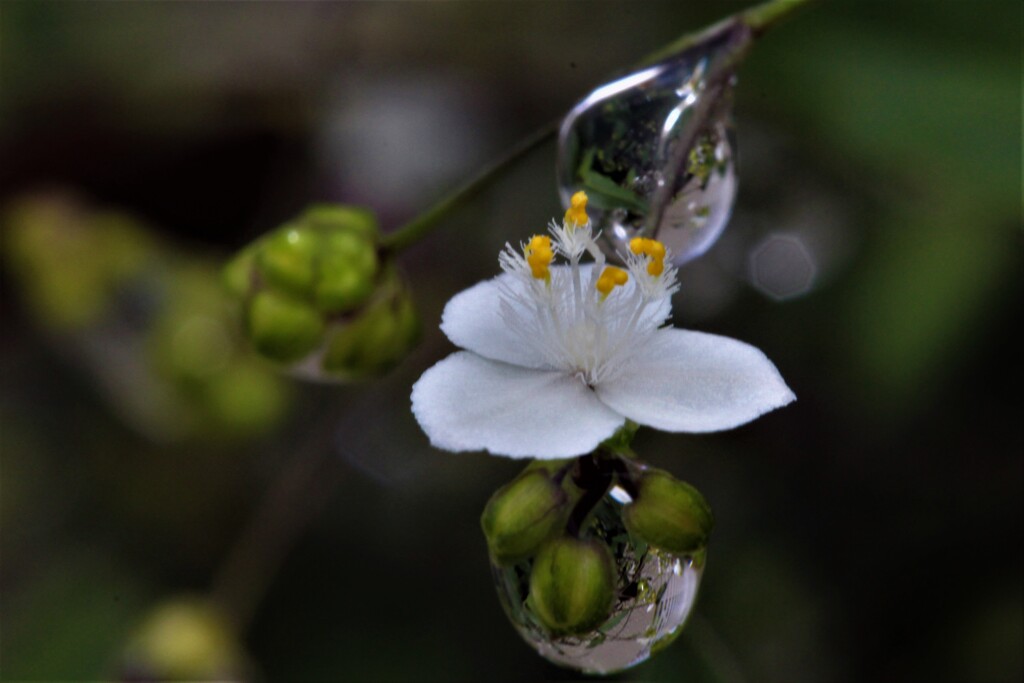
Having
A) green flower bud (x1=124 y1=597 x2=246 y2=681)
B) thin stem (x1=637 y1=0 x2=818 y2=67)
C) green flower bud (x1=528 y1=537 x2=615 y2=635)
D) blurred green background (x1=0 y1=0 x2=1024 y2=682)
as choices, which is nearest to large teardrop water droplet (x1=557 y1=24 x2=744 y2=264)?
thin stem (x1=637 y1=0 x2=818 y2=67)

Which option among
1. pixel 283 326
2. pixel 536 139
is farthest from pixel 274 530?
pixel 536 139

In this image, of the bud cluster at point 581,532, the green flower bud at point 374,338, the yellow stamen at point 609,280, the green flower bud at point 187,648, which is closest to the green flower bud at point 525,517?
the bud cluster at point 581,532

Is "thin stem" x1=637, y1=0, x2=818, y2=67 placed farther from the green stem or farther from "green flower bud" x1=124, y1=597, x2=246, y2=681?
"green flower bud" x1=124, y1=597, x2=246, y2=681

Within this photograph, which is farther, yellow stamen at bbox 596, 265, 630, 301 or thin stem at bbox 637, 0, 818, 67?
thin stem at bbox 637, 0, 818, 67

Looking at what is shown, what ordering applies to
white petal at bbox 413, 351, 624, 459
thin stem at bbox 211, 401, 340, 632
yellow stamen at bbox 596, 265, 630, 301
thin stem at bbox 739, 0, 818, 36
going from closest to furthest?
white petal at bbox 413, 351, 624, 459 → yellow stamen at bbox 596, 265, 630, 301 → thin stem at bbox 739, 0, 818, 36 → thin stem at bbox 211, 401, 340, 632

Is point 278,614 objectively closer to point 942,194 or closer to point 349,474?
point 349,474

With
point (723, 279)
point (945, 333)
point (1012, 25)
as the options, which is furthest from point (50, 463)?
point (1012, 25)
